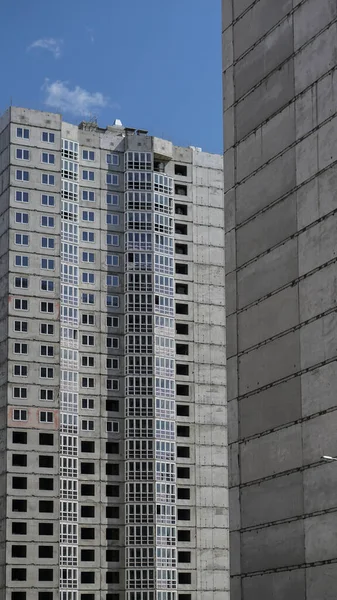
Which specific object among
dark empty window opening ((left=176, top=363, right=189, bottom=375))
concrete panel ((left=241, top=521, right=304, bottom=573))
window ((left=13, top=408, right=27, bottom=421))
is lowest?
concrete panel ((left=241, top=521, right=304, bottom=573))

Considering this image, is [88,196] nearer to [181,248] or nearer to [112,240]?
[112,240]

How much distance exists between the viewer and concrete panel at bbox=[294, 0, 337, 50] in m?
66.9

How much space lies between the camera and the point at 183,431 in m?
145

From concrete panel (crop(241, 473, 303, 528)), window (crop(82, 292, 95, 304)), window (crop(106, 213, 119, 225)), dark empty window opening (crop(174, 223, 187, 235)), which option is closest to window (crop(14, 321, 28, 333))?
window (crop(82, 292, 95, 304))

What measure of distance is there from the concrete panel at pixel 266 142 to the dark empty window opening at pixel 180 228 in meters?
75.7

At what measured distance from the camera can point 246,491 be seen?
69438mm

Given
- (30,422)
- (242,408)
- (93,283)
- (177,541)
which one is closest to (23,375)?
(30,422)

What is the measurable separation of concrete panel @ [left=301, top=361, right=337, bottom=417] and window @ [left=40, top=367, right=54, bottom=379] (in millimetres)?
76629

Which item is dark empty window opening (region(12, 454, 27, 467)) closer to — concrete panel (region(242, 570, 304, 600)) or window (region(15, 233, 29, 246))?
window (region(15, 233, 29, 246))

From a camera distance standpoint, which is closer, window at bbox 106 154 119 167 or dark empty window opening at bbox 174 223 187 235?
window at bbox 106 154 119 167

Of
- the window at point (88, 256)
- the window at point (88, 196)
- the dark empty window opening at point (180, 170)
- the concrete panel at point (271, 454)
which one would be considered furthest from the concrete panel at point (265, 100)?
the dark empty window opening at point (180, 170)

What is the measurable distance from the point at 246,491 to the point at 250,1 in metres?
30.0

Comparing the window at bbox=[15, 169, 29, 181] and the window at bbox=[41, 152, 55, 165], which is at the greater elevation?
the window at bbox=[41, 152, 55, 165]

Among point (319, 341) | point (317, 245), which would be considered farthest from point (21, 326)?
point (319, 341)
